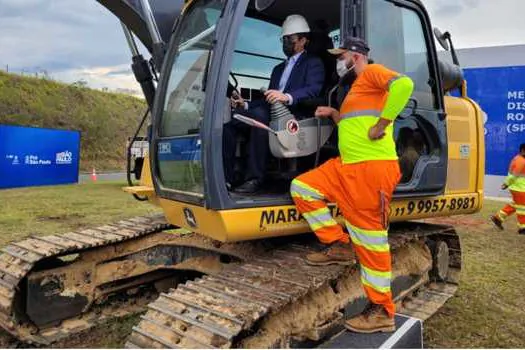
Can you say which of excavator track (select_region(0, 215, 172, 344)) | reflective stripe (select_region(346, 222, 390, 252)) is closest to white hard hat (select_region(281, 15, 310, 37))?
reflective stripe (select_region(346, 222, 390, 252))

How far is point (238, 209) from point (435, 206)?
81.4 inches

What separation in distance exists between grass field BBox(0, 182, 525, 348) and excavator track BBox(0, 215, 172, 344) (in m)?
0.26

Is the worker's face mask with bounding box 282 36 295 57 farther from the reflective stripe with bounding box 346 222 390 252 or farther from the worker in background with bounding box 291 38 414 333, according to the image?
the reflective stripe with bounding box 346 222 390 252

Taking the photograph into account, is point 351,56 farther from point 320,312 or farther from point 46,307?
point 46,307

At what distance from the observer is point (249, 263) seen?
3.73 meters

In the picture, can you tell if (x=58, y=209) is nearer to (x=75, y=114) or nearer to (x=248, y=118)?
(x=248, y=118)

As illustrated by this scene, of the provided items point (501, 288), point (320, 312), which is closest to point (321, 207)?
point (320, 312)

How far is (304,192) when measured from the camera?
3520 millimetres

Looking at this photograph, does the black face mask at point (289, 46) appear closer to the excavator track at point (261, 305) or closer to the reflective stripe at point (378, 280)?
the excavator track at point (261, 305)

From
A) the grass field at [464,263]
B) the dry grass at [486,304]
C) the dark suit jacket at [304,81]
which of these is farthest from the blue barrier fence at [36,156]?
the dark suit jacket at [304,81]

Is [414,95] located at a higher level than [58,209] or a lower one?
higher

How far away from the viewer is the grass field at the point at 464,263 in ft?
14.5

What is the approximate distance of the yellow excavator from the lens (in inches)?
128

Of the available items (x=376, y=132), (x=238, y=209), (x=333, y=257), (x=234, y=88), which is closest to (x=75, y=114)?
(x=234, y=88)
